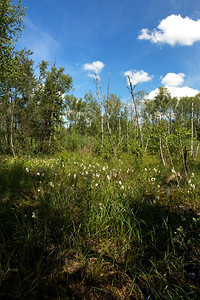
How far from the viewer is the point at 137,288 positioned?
1.57 meters

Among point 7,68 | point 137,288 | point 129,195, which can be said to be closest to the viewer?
point 137,288

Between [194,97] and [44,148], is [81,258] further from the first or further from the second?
[194,97]

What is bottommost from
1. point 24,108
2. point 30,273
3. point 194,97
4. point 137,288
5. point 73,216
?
point 137,288

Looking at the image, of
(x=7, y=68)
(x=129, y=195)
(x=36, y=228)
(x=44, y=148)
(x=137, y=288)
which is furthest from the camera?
(x=44, y=148)

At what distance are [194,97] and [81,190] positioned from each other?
41982mm

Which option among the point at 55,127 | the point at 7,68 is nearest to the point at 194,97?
the point at 55,127

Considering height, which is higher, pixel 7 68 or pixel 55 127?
pixel 7 68

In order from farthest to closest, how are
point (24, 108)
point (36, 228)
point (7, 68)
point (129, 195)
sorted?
point (24, 108) → point (7, 68) → point (129, 195) → point (36, 228)

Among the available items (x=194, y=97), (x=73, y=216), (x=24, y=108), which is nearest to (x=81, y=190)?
(x=73, y=216)

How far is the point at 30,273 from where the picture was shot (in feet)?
5.17

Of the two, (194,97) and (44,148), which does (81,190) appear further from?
(194,97)

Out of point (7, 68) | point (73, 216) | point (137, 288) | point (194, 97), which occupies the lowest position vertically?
point (137, 288)

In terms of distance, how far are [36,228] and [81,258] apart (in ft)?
2.36

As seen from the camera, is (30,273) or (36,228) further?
(36,228)
